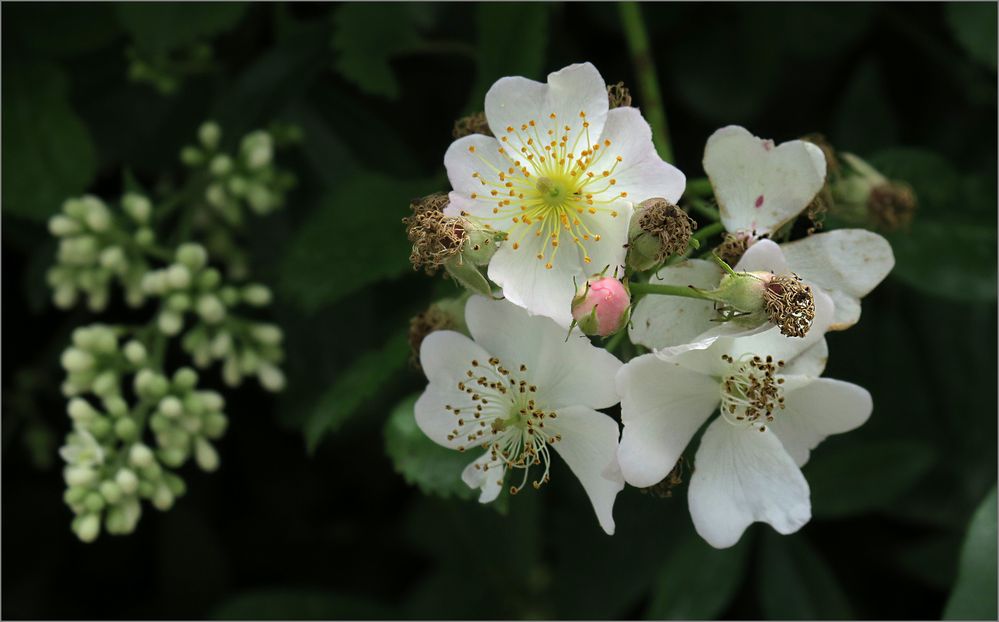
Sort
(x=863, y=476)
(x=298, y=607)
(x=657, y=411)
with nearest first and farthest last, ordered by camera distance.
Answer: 1. (x=657, y=411)
2. (x=863, y=476)
3. (x=298, y=607)

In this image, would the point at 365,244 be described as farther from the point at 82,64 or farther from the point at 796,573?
the point at 796,573

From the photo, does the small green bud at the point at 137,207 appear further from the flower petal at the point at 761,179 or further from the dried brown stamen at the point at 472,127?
the flower petal at the point at 761,179

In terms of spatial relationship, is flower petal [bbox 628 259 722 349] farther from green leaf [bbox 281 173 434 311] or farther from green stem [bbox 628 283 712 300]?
green leaf [bbox 281 173 434 311]

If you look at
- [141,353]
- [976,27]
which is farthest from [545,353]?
[976,27]

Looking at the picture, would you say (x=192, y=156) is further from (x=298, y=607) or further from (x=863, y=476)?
(x=863, y=476)

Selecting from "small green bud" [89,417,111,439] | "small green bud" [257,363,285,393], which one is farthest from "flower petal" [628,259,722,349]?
"small green bud" [89,417,111,439]

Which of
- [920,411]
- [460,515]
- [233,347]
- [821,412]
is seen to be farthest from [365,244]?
[920,411]
